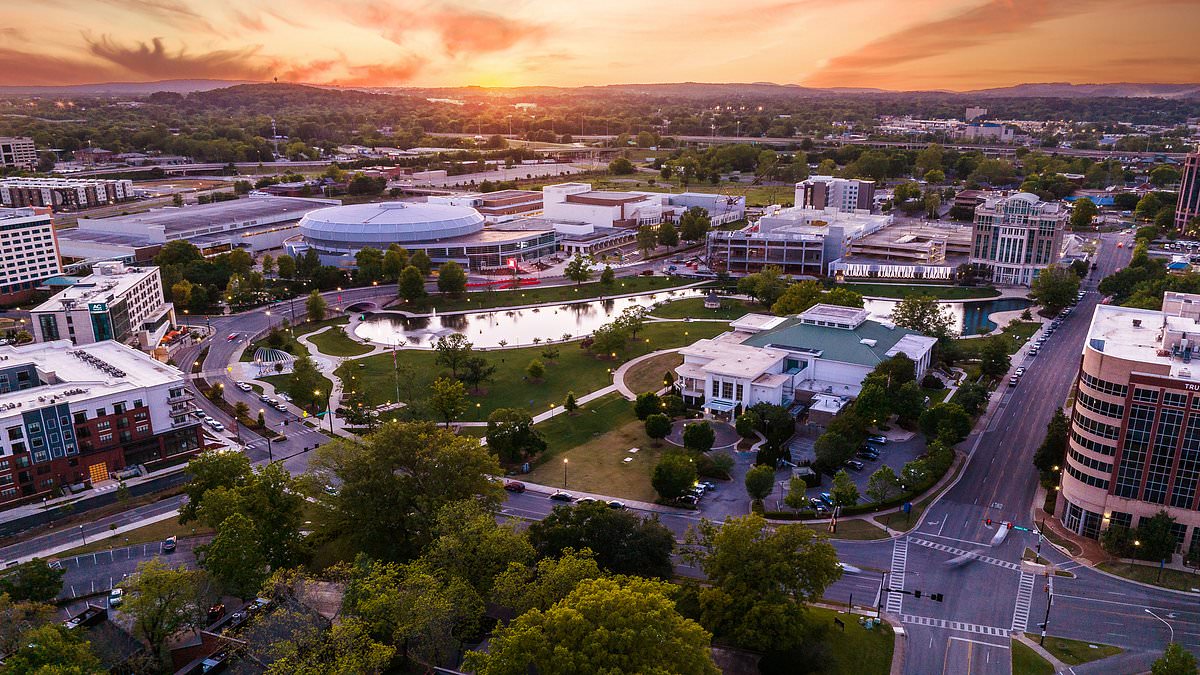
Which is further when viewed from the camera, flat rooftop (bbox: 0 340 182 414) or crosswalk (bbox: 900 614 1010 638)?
flat rooftop (bbox: 0 340 182 414)

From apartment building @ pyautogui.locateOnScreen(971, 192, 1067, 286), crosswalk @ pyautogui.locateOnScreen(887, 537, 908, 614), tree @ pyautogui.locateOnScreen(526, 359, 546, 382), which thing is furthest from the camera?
apartment building @ pyautogui.locateOnScreen(971, 192, 1067, 286)

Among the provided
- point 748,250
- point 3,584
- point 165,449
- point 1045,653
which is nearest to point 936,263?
point 748,250

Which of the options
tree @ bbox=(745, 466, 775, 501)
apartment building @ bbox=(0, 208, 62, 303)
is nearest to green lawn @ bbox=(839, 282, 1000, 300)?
tree @ bbox=(745, 466, 775, 501)

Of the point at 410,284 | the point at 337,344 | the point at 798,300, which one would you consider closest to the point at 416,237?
Result: the point at 410,284

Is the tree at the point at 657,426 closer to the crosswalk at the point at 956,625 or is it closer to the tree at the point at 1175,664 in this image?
the crosswalk at the point at 956,625

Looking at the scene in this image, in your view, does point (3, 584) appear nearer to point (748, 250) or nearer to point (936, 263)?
point (748, 250)

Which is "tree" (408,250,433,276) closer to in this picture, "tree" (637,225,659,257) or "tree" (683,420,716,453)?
"tree" (637,225,659,257)

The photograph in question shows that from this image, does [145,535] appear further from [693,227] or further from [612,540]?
[693,227]

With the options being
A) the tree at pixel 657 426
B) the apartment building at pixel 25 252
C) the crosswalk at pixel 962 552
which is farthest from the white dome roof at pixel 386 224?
the crosswalk at pixel 962 552
